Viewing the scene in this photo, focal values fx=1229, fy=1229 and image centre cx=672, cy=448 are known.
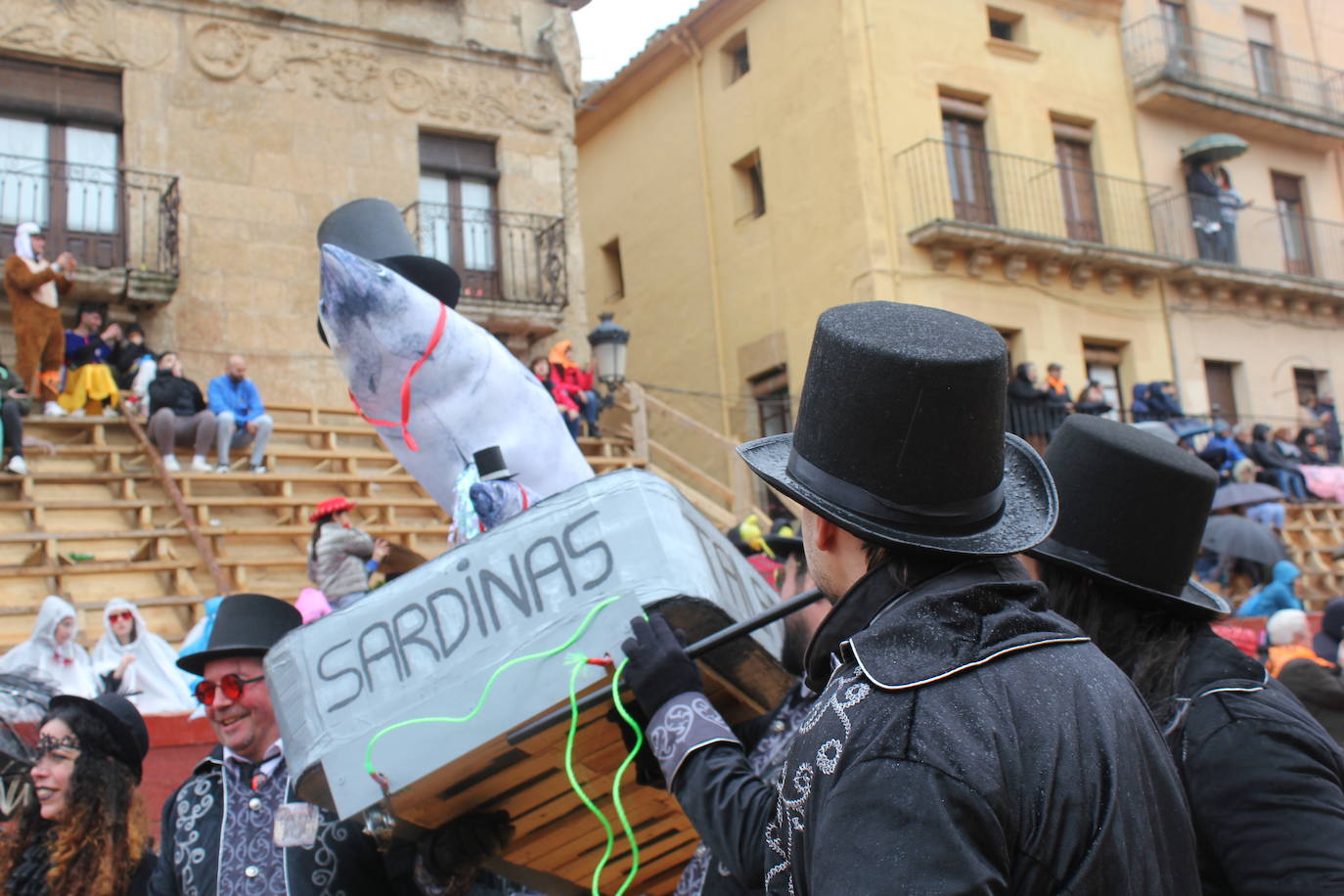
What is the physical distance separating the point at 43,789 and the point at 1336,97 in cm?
2495

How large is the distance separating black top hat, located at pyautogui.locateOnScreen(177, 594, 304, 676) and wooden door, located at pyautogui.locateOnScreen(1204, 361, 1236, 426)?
19.4 m

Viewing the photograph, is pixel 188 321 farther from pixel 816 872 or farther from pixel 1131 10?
pixel 1131 10

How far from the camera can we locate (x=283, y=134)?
15.1 metres

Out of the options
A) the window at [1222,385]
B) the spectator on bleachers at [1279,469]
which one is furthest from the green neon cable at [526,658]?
the window at [1222,385]

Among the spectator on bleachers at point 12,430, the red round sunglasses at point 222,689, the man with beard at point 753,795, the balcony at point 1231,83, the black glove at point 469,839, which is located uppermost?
the balcony at point 1231,83

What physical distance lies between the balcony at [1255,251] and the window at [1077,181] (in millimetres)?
1197

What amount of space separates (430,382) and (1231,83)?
69.8 ft

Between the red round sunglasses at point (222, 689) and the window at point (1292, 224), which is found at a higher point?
the window at point (1292, 224)

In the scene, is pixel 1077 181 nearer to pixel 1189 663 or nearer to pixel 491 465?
pixel 491 465

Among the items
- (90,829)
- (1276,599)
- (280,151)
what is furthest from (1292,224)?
(90,829)

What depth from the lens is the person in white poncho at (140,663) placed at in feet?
22.8

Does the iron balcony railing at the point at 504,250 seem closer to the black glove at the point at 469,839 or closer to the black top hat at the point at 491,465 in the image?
the black top hat at the point at 491,465

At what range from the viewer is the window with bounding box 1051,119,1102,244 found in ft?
63.3

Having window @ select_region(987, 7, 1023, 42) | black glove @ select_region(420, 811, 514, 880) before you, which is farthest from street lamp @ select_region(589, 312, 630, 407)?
black glove @ select_region(420, 811, 514, 880)
